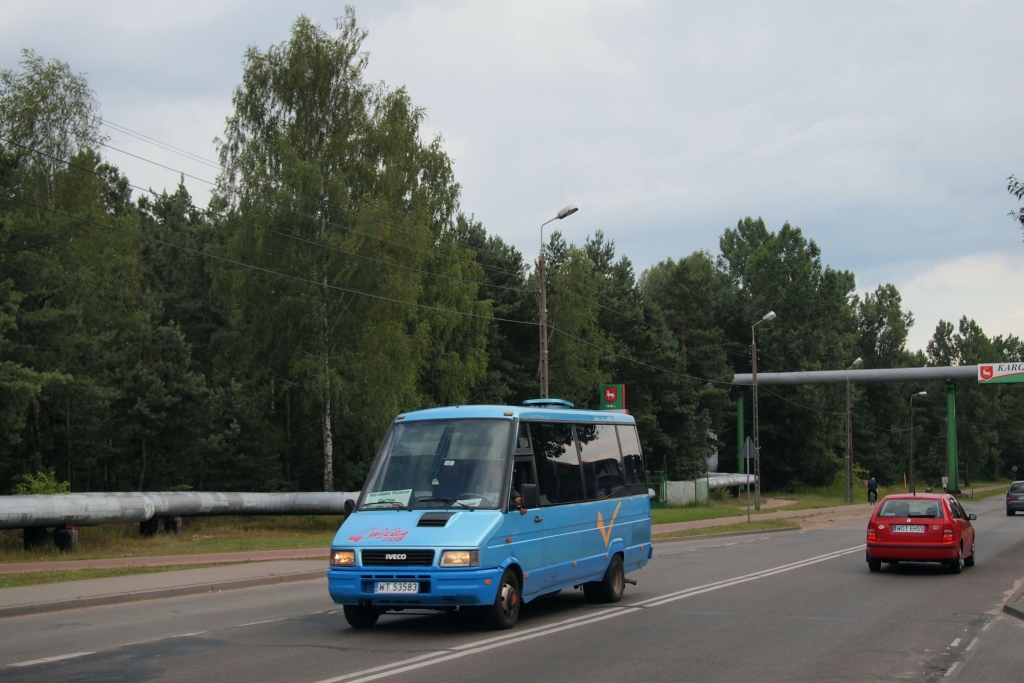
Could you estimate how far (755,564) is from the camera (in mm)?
20594

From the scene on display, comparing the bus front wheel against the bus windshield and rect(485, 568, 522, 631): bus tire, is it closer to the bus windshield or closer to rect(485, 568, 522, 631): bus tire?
rect(485, 568, 522, 631): bus tire

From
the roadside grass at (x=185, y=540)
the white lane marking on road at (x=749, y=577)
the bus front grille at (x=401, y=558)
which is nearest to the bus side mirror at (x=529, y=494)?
the bus front grille at (x=401, y=558)

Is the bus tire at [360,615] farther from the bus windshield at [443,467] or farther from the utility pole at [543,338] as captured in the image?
the utility pole at [543,338]

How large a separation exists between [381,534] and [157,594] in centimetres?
622

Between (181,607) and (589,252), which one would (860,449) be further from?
(181,607)

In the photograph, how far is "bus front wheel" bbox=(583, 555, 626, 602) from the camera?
13.5 metres

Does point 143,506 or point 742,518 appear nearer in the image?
point 143,506

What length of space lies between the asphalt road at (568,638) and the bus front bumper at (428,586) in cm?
41

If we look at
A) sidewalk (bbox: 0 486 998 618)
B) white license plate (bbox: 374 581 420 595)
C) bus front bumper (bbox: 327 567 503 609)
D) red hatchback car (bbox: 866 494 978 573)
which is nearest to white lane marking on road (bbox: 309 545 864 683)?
bus front bumper (bbox: 327 567 503 609)

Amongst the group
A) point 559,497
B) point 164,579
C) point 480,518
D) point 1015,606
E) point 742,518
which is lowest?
point 742,518

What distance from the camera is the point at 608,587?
44.3ft

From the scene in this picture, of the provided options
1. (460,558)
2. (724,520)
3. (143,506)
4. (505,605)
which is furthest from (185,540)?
(724,520)

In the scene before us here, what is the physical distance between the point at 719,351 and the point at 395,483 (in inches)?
2462

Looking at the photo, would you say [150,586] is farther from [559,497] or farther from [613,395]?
[613,395]
